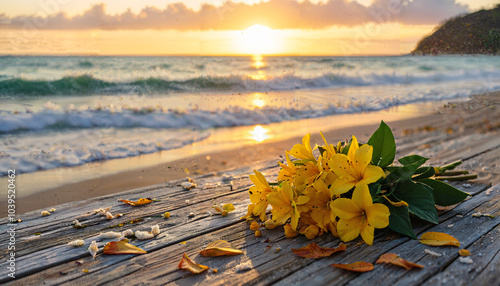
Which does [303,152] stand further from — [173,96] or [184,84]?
[184,84]

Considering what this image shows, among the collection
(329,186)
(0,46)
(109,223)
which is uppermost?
(0,46)

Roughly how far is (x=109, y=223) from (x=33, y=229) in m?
0.37

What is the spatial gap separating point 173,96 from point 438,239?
1189cm

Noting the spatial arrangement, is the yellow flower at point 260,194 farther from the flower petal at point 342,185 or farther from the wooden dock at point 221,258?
the flower petal at point 342,185

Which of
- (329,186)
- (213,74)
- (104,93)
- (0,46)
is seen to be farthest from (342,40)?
(329,186)

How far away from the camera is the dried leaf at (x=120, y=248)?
1.73 meters

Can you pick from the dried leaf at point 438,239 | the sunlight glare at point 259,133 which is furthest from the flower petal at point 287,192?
the sunlight glare at point 259,133

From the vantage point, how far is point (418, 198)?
1.80 meters

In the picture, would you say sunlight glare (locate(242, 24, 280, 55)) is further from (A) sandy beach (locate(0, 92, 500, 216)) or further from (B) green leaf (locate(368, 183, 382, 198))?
(B) green leaf (locate(368, 183, 382, 198))

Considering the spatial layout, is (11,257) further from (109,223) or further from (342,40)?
(342,40)

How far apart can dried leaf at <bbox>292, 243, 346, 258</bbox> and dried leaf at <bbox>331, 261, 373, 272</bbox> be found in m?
0.09

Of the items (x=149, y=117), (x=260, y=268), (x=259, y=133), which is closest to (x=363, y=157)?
(x=260, y=268)

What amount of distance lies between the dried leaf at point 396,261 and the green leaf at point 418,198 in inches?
11.9

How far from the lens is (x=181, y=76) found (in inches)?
655
